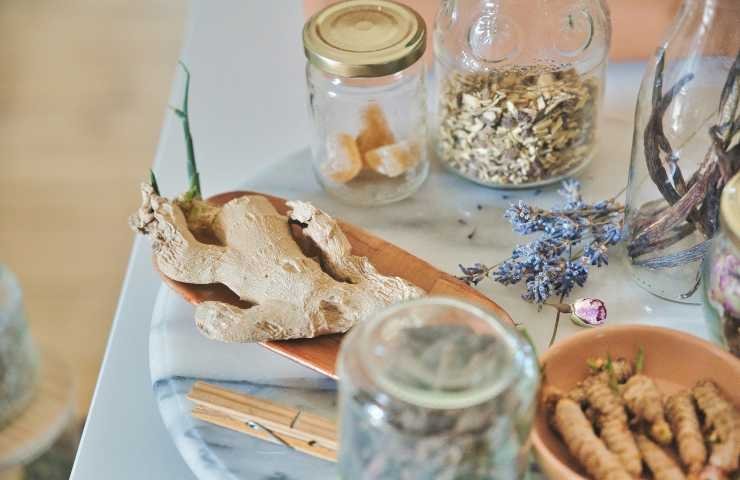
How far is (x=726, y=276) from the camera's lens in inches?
25.9

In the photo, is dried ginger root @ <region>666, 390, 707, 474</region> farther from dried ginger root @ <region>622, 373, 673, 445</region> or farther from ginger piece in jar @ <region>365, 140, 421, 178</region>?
ginger piece in jar @ <region>365, 140, 421, 178</region>

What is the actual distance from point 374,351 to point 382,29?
40 centimetres

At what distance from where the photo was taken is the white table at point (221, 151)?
751 millimetres

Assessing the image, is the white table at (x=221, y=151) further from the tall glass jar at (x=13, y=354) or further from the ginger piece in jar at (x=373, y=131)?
the tall glass jar at (x=13, y=354)

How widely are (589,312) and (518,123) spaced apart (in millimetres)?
184

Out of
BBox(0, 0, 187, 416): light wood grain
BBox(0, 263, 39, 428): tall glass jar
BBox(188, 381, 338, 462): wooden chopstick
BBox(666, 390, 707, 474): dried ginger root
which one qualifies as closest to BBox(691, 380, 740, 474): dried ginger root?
BBox(666, 390, 707, 474): dried ginger root

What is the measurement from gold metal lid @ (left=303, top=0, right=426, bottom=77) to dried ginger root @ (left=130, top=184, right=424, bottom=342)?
0.12 meters

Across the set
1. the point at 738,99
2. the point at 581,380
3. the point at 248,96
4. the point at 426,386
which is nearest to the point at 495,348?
the point at 426,386

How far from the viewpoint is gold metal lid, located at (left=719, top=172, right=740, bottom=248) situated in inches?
24.7

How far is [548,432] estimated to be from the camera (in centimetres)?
66

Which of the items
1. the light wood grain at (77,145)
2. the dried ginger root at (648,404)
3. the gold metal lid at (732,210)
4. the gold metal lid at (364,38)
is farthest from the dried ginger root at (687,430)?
the light wood grain at (77,145)

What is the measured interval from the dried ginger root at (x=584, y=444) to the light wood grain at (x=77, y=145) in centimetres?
105

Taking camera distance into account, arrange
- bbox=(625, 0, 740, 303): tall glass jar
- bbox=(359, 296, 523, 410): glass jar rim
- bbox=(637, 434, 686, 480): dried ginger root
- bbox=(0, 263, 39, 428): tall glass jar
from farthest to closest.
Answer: bbox=(0, 263, 39, 428): tall glass jar, bbox=(625, 0, 740, 303): tall glass jar, bbox=(637, 434, 686, 480): dried ginger root, bbox=(359, 296, 523, 410): glass jar rim

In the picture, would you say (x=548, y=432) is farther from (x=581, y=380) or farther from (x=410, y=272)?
(x=410, y=272)
